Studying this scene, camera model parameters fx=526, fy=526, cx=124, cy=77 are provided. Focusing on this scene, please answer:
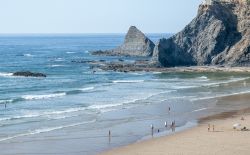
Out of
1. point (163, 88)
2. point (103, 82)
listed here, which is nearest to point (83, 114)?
point (163, 88)

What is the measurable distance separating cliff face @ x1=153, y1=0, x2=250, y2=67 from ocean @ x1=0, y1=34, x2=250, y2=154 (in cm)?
1006

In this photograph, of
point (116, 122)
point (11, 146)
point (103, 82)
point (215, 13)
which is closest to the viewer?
point (11, 146)

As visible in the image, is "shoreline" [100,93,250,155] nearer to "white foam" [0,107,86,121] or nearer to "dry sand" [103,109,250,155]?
"dry sand" [103,109,250,155]

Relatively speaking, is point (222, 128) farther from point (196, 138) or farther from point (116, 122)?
point (116, 122)

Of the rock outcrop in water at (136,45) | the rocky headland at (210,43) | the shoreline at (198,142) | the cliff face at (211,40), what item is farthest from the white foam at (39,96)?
the rock outcrop in water at (136,45)

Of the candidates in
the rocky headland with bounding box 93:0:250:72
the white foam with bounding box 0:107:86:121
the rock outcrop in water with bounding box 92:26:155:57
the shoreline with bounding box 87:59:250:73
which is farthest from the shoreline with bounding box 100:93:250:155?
the rock outcrop in water with bounding box 92:26:155:57

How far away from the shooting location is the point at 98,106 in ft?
178

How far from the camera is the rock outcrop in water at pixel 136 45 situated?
13375cm

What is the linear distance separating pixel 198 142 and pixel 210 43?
216ft

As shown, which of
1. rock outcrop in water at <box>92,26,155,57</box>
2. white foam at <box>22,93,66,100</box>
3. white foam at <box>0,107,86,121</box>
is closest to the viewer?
white foam at <box>0,107,86,121</box>

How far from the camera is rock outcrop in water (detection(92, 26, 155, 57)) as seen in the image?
134 metres

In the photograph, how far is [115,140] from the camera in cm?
3909

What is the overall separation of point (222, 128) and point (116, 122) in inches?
363

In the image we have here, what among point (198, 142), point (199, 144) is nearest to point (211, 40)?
point (198, 142)
